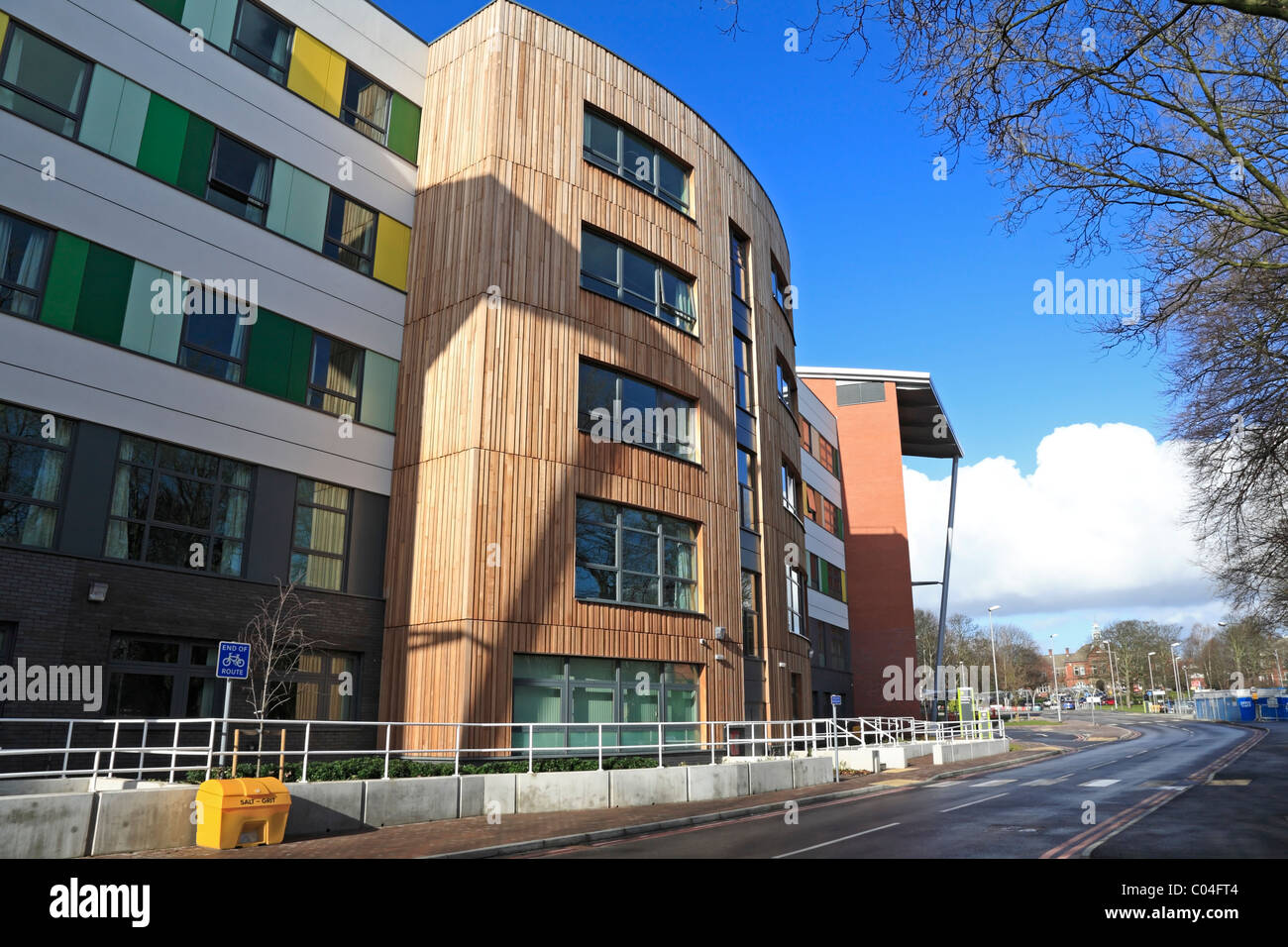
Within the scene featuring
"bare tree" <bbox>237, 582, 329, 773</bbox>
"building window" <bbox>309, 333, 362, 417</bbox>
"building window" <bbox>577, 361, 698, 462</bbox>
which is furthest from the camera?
"building window" <bbox>577, 361, 698, 462</bbox>

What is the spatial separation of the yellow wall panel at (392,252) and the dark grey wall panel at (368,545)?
18.7ft

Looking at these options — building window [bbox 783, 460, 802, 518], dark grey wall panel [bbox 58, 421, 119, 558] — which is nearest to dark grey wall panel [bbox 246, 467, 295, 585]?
dark grey wall panel [bbox 58, 421, 119, 558]

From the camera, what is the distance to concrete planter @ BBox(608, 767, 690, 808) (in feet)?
56.6

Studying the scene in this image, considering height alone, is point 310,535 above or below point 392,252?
below

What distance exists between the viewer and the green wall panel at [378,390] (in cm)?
2194

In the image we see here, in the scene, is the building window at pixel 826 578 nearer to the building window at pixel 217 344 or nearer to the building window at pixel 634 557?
the building window at pixel 634 557

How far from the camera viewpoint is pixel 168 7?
19047 millimetres

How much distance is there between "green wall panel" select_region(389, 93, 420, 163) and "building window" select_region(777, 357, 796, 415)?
617 inches

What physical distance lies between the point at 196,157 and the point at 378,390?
6.36 m

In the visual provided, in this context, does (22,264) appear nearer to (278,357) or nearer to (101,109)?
(101,109)

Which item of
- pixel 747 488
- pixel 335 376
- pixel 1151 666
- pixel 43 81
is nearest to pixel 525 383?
pixel 335 376

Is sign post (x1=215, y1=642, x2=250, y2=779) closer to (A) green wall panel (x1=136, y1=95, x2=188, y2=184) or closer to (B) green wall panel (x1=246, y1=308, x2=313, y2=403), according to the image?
(B) green wall panel (x1=246, y1=308, x2=313, y2=403)

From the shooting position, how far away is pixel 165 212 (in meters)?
18.4
